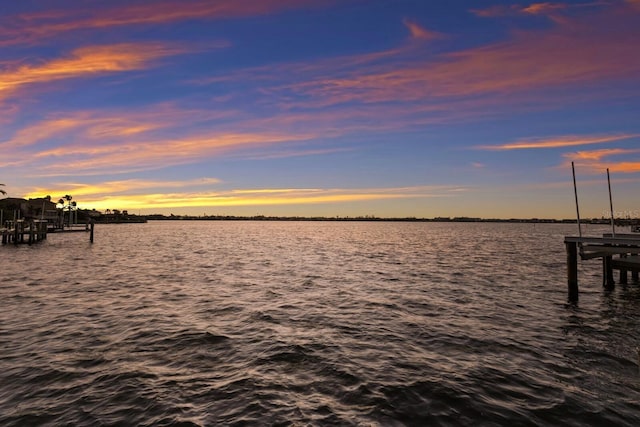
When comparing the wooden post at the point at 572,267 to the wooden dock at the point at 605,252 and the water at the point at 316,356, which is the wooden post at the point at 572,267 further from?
the water at the point at 316,356

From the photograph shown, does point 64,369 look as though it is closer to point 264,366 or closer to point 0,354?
point 0,354

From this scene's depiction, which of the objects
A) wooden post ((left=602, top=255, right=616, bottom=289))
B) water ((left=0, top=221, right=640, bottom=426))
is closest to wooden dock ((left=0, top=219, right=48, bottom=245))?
water ((left=0, top=221, right=640, bottom=426))

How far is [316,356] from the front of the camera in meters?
11.9

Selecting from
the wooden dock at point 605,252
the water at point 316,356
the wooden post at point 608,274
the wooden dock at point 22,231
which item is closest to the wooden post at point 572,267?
the wooden dock at point 605,252

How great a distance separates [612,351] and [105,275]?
106 ft

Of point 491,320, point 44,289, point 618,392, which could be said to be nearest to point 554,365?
point 618,392

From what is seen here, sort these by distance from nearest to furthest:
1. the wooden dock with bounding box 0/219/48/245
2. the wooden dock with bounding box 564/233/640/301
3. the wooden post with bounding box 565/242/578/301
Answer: the wooden dock with bounding box 564/233/640/301 < the wooden post with bounding box 565/242/578/301 < the wooden dock with bounding box 0/219/48/245

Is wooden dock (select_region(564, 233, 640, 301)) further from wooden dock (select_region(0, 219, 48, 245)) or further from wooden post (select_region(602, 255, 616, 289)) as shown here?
wooden dock (select_region(0, 219, 48, 245))

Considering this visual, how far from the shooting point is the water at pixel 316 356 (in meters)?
8.37

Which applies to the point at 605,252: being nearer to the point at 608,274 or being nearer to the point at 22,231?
the point at 608,274

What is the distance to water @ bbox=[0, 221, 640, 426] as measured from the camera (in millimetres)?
8367

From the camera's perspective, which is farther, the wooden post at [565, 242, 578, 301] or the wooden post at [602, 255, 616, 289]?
the wooden post at [602, 255, 616, 289]

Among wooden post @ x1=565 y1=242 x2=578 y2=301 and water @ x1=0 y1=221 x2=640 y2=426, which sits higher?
wooden post @ x1=565 y1=242 x2=578 y2=301

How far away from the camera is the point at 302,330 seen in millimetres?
14844
